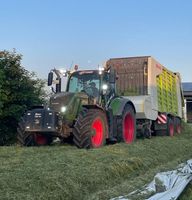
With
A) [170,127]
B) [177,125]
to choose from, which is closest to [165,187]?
[170,127]

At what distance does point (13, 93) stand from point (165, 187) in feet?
29.9

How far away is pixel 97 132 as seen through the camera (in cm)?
958

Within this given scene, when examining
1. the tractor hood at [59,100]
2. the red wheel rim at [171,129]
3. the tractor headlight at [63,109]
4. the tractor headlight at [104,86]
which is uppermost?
the tractor headlight at [104,86]

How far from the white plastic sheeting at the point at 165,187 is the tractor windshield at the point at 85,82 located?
410 centimetres

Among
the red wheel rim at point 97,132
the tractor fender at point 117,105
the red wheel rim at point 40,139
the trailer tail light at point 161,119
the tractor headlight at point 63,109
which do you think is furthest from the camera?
the trailer tail light at point 161,119

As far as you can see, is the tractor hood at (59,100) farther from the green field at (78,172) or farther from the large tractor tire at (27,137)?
the green field at (78,172)

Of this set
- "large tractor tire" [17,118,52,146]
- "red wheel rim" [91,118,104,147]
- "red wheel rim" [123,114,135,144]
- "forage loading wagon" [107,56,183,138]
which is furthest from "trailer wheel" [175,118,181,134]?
"large tractor tire" [17,118,52,146]

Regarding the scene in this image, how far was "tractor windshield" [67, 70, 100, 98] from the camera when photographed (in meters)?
10.5

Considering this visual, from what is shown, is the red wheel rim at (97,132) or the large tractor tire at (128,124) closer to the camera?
the red wheel rim at (97,132)

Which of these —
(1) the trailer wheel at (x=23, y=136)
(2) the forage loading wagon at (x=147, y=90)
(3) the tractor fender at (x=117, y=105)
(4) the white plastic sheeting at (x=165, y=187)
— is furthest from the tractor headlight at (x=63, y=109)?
(2) the forage loading wagon at (x=147, y=90)

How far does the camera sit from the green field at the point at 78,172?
500 cm

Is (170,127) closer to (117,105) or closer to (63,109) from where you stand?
(117,105)

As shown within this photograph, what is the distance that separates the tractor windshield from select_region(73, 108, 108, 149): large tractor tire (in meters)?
0.98

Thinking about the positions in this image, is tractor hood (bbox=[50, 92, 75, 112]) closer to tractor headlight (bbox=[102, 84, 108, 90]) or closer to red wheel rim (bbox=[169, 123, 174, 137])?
tractor headlight (bbox=[102, 84, 108, 90])
